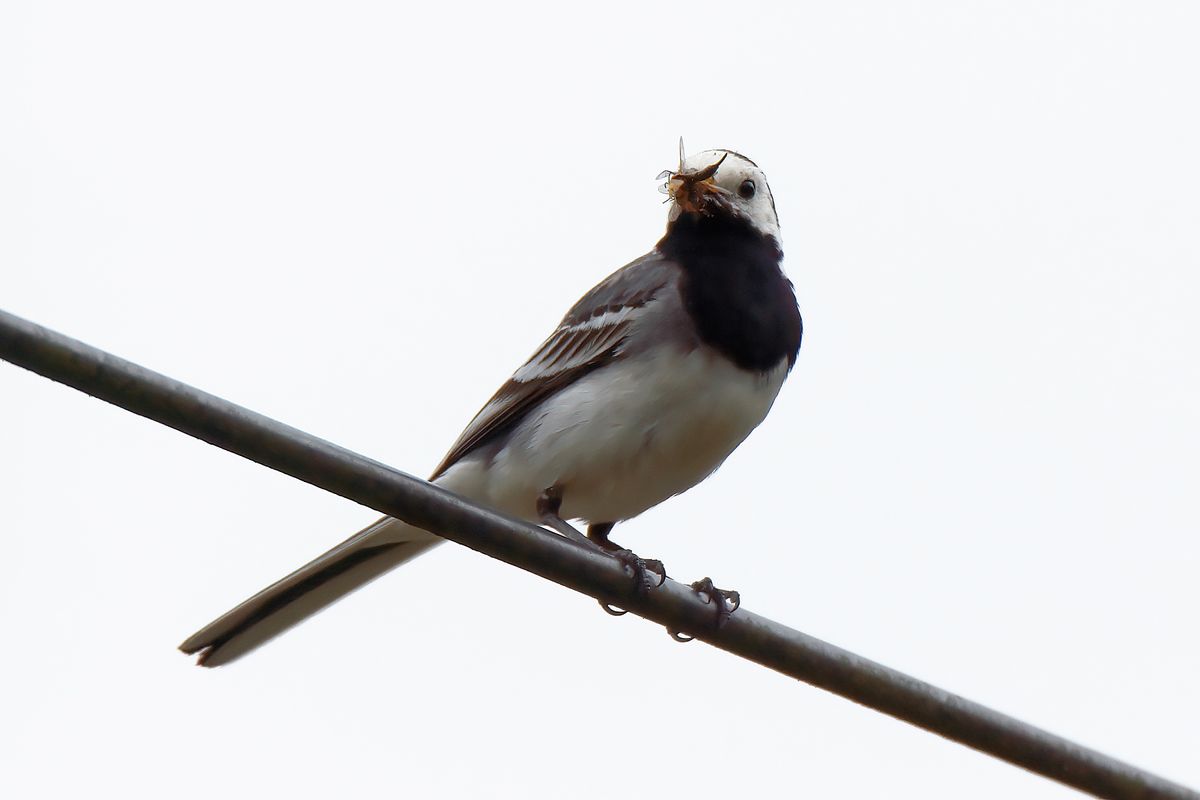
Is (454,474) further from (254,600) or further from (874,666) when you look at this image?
(874,666)

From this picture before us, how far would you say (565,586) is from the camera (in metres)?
4.04

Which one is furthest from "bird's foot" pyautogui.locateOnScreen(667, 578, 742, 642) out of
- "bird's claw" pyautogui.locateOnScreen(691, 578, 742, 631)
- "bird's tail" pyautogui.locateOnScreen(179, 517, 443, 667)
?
"bird's tail" pyautogui.locateOnScreen(179, 517, 443, 667)

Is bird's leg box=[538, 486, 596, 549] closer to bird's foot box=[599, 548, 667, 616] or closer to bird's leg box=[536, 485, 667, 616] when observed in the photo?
bird's leg box=[536, 485, 667, 616]

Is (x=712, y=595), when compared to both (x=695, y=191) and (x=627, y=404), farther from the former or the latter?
(x=695, y=191)

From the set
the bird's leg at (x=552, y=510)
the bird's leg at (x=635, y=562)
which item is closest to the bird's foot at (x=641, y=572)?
the bird's leg at (x=635, y=562)

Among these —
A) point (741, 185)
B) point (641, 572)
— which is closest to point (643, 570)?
point (641, 572)

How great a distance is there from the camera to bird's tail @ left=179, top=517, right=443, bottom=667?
5.70 m

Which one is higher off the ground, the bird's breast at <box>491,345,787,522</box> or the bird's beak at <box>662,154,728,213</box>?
the bird's beak at <box>662,154,728,213</box>

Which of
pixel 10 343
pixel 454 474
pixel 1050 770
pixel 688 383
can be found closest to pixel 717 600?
pixel 688 383

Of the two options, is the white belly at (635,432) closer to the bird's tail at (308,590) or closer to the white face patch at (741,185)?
the bird's tail at (308,590)

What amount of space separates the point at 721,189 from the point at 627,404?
133cm

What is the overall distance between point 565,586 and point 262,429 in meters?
1.01

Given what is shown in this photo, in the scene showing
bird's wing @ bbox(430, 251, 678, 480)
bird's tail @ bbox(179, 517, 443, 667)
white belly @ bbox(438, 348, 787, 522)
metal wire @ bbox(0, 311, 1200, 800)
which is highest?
bird's wing @ bbox(430, 251, 678, 480)

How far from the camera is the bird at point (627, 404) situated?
20.1 ft
